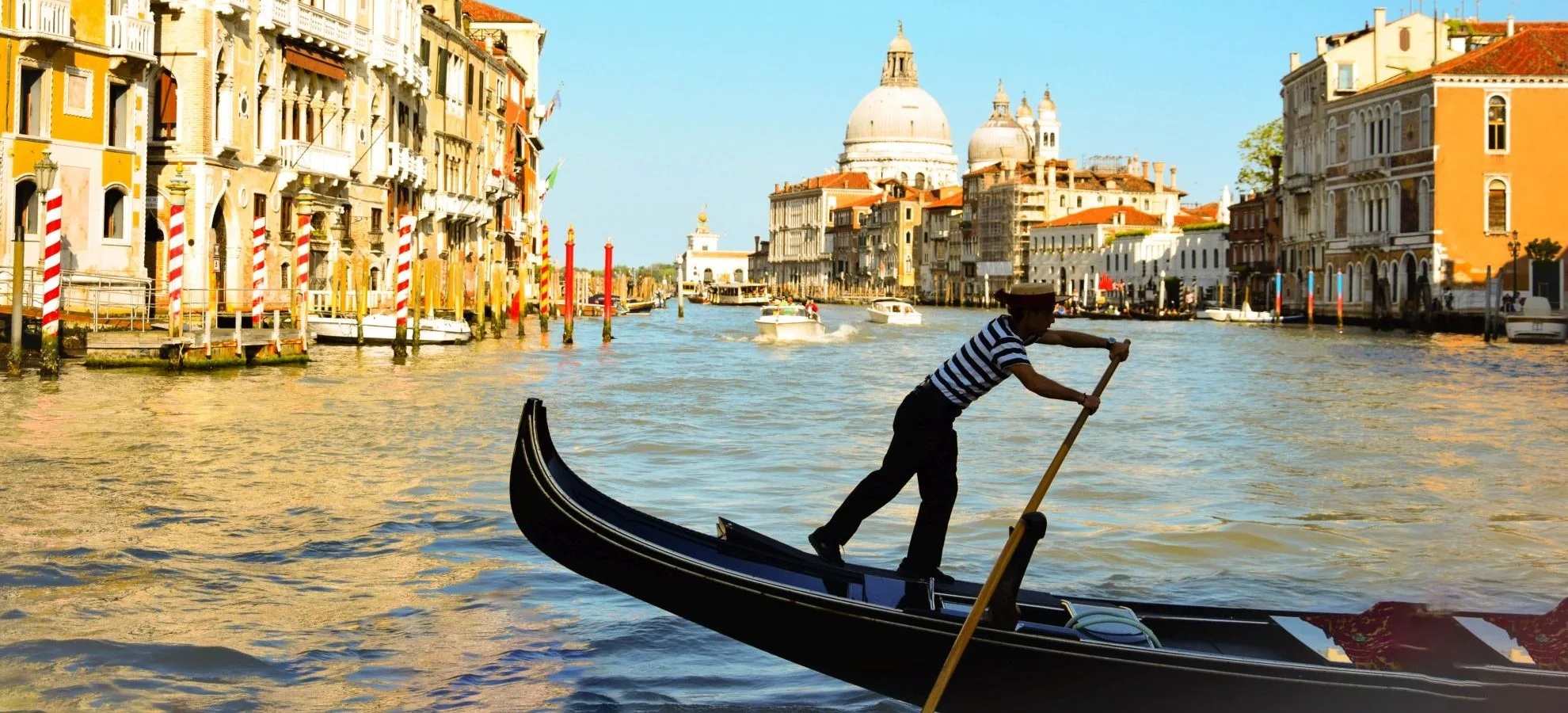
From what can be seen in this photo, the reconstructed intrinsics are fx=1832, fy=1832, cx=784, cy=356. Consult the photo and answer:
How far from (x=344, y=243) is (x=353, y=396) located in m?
12.3

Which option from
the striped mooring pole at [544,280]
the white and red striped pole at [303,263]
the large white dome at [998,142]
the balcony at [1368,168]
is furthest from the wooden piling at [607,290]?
the large white dome at [998,142]

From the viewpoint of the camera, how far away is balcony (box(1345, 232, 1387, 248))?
44.5m

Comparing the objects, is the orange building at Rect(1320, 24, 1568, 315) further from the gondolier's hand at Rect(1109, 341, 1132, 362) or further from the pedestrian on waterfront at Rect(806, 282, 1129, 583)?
the gondolier's hand at Rect(1109, 341, 1132, 362)

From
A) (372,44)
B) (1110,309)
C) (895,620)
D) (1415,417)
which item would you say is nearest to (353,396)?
(1415,417)

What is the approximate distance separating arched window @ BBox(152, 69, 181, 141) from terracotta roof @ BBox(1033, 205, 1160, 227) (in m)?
63.9

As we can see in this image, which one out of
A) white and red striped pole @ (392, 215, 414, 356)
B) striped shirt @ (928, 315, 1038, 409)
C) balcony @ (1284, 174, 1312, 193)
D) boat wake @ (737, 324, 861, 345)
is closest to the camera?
striped shirt @ (928, 315, 1038, 409)

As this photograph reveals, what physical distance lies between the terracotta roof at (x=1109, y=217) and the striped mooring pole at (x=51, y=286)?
69.3 m

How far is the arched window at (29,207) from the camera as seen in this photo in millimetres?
18781

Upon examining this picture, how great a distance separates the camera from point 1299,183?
172 ft

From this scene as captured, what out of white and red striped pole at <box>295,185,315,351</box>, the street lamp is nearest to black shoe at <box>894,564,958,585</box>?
white and red striped pole at <box>295,185,315,351</box>

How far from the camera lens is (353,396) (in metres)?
15.1

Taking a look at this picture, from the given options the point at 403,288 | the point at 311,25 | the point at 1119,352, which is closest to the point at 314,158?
the point at 311,25

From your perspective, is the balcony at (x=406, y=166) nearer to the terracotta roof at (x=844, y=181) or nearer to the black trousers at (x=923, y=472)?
the black trousers at (x=923, y=472)

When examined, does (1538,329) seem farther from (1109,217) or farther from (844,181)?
(844,181)
